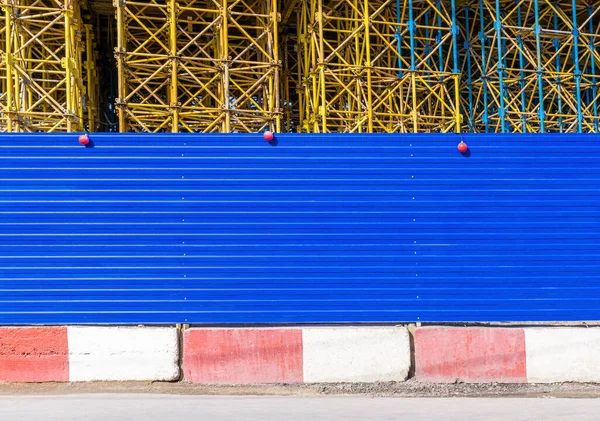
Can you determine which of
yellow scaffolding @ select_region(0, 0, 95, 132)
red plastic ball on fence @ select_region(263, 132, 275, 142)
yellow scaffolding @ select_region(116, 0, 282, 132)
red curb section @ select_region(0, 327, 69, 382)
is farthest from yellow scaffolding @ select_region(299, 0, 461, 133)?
red curb section @ select_region(0, 327, 69, 382)

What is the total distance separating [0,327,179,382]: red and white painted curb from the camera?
571 centimetres

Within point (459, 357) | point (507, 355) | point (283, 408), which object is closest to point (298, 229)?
point (283, 408)

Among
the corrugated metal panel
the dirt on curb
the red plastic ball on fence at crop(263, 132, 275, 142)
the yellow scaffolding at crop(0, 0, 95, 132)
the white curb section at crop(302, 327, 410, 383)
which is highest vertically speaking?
the yellow scaffolding at crop(0, 0, 95, 132)

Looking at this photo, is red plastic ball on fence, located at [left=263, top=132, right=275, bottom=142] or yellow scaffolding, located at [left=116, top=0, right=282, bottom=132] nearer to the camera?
red plastic ball on fence, located at [left=263, top=132, right=275, bottom=142]

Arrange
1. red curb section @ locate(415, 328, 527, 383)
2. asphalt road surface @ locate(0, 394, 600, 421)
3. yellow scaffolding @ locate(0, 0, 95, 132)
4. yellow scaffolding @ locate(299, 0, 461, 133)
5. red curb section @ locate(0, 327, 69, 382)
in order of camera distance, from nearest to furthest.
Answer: asphalt road surface @ locate(0, 394, 600, 421)
red curb section @ locate(0, 327, 69, 382)
red curb section @ locate(415, 328, 527, 383)
yellow scaffolding @ locate(0, 0, 95, 132)
yellow scaffolding @ locate(299, 0, 461, 133)

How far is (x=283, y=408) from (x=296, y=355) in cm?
78

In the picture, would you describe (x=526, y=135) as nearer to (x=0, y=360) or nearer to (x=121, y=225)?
(x=121, y=225)

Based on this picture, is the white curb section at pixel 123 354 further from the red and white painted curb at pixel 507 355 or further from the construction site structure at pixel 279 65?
the construction site structure at pixel 279 65

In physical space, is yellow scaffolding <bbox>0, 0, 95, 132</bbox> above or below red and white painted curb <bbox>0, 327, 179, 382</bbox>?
above

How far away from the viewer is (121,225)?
5.85 meters

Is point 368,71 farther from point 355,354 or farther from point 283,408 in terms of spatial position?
point 283,408

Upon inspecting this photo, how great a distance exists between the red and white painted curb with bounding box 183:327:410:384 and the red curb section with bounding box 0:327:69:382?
3.71 feet

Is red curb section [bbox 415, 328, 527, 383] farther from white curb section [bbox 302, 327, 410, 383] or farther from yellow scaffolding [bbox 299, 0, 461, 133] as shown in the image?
yellow scaffolding [bbox 299, 0, 461, 133]

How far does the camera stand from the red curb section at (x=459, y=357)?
19.6 ft
